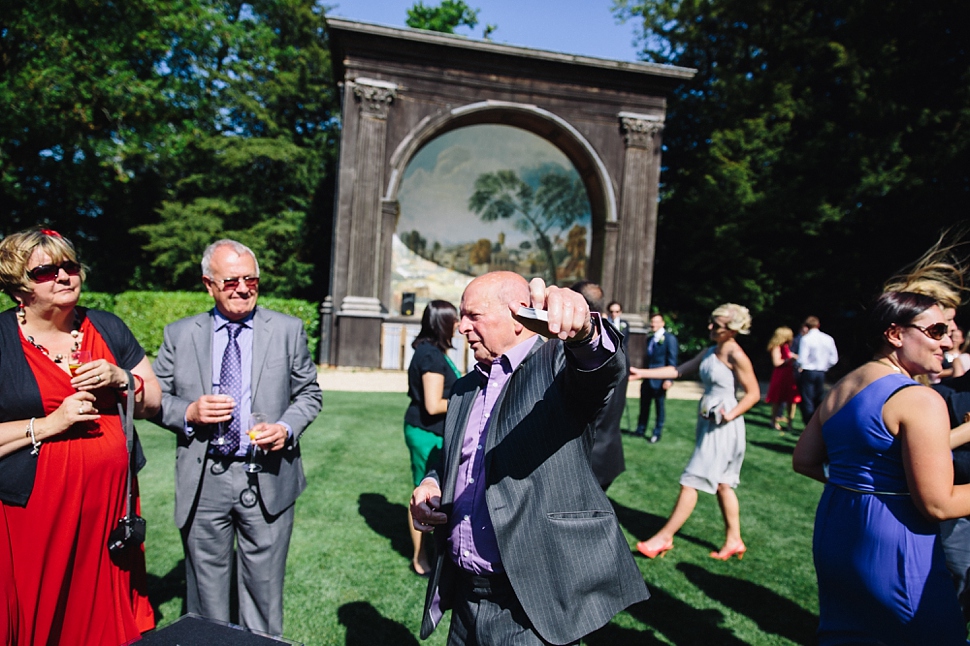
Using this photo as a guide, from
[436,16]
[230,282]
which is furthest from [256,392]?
[436,16]

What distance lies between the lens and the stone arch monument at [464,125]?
Result: 1655cm

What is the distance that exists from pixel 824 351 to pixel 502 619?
9.50 m

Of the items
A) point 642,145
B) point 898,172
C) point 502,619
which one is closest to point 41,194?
point 642,145

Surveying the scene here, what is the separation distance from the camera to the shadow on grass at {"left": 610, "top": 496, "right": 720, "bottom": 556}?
18.3 feet

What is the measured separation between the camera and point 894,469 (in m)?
2.39

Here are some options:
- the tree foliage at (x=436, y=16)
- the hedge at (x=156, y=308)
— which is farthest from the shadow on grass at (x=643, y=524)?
the tree foliage at (x=436, y=16)

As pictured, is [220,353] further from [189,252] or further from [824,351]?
[189,252]

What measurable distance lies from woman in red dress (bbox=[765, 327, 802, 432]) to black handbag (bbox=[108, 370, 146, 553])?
10.3m

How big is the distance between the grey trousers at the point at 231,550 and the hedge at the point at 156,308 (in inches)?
575

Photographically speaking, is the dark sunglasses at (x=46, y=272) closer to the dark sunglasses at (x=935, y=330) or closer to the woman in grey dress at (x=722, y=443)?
the dark sunglasses at (x=935, y=330)

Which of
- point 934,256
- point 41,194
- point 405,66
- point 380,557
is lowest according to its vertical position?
point 380,557

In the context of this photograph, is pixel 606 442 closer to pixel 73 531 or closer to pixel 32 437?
pixel 73 531

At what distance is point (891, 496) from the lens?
2402 millimetres

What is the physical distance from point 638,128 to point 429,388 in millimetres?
15757
